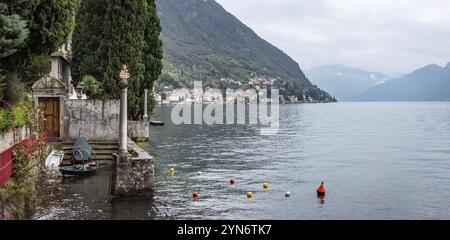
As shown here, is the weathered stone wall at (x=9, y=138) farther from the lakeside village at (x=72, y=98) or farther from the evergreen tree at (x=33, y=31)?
the evergreen tree at (x=33, y=31)

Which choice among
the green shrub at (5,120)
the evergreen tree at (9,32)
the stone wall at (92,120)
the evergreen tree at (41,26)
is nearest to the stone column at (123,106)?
the evergreen tree at (41,26)

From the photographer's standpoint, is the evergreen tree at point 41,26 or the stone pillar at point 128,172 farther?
the stone pillar at point 128,172

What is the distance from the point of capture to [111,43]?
43.2 m

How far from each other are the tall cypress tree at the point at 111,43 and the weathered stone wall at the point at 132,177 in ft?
60.8

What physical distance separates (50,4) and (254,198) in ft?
43.7

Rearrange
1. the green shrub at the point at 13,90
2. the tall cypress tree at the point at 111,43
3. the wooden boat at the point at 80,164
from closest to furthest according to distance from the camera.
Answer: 1. the green shrub at the point at 13,90
2. the wooden boat at the point at 80,164
3. the tall cypress tree at the point at 111,43

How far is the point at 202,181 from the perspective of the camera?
31.2 meters

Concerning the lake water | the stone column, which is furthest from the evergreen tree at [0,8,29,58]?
the lake water

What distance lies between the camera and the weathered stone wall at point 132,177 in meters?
23.4
